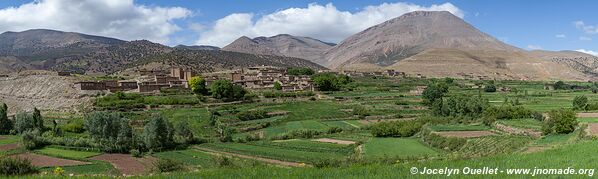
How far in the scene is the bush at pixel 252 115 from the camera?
59.1m

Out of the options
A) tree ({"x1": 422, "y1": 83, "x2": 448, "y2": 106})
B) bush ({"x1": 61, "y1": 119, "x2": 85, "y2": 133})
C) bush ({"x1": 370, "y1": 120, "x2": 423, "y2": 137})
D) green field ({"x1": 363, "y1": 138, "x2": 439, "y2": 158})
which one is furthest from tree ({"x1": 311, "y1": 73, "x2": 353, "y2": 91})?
green field ({"x1": 363, "y1": 138, "x2": 439, "y2": 158})

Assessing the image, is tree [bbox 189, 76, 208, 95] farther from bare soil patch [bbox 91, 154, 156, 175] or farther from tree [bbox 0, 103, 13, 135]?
bare soil patch [bbox 91, 154, 156, 175]

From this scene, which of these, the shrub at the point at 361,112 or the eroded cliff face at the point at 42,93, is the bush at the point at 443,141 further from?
the eroded cliff face at the point at 42,93

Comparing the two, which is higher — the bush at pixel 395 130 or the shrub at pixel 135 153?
the bush at pixel 395 130

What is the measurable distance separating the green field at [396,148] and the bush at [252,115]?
2218 centimetres

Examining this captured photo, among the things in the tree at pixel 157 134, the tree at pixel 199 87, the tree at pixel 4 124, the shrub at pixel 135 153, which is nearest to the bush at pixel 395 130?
the tree at pixel 157 134

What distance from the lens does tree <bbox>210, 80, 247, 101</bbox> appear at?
234ft

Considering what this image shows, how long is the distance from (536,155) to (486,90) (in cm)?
8245

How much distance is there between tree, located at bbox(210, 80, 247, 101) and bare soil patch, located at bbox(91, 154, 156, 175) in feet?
105

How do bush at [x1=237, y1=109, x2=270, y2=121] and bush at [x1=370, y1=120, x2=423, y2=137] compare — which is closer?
bush at [x1=370, y1=120, x2=423, y2=137]

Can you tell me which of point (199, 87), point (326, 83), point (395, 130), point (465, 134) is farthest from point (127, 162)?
point (326, 83)

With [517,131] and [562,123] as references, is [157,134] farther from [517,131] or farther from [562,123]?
[562,123]

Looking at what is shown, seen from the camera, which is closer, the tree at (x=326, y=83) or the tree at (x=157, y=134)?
the tree at (x=157, y=134)

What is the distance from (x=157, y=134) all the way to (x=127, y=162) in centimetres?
633
